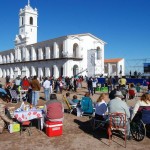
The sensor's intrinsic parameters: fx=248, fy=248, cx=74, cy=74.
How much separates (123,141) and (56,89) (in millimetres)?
15609

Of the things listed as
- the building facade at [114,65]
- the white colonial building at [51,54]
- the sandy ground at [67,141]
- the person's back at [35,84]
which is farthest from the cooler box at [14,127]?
the building facade at [114,65]

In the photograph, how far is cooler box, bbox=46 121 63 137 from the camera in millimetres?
7512

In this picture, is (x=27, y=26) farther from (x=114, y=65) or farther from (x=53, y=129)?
(x=53, y=129)

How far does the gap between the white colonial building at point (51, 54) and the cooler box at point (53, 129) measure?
29.9 meters

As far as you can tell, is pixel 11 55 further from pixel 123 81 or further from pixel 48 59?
pixel 123 81

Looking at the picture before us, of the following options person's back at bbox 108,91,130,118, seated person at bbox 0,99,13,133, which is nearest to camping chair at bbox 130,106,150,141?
person's back at bbox 108,91,130,118

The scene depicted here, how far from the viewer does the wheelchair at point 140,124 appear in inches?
273

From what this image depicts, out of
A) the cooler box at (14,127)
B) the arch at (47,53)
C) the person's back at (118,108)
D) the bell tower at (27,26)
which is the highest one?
the bell tower at (27,26)

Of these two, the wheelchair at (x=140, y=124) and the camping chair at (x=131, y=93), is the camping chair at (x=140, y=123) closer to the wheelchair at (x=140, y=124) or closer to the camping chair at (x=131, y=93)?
the wheelchair at (x=140, y=124)

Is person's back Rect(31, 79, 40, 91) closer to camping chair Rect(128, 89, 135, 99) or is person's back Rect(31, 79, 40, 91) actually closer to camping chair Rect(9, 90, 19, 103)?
camping chair Rect(9, 90, 19, 103)

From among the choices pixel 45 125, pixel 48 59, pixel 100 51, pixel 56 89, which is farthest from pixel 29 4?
pixel 45 125

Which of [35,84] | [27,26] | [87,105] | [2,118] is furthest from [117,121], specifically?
[27,26]

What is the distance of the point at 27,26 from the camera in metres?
64.2

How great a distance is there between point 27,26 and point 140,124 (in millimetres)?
60509
